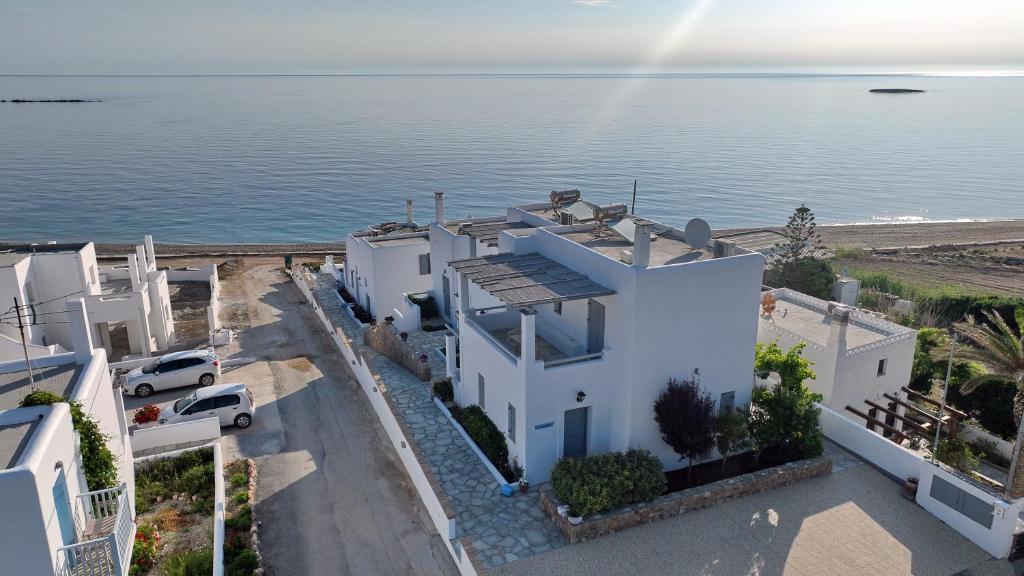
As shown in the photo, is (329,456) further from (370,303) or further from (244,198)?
(244,198)

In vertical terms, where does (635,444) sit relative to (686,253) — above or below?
below

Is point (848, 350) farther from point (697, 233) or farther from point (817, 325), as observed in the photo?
point (697, 233)

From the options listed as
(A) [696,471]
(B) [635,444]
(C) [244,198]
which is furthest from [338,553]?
(C) [244,198]

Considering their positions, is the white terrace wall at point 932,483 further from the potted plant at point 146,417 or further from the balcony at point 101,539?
the potted plant at point 146,417

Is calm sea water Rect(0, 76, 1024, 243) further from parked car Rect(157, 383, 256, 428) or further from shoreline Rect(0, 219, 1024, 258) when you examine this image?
parked car Rect(157, 383, 256, 428)

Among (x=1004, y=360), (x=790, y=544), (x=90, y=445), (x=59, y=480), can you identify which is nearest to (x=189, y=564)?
(x=90, y=445)
